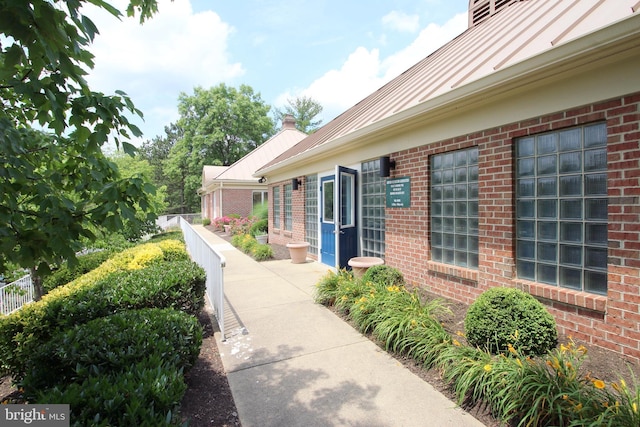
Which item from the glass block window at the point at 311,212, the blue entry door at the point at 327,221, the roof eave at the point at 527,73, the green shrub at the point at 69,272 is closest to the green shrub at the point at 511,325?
the roof eave at the point at 527,73

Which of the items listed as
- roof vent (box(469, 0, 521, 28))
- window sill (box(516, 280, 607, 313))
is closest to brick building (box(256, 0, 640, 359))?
window sill (box(516, 280, 607, 313))

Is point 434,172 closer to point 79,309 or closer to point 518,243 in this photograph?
point 518,243

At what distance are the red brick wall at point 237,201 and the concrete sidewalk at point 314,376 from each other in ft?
57.5

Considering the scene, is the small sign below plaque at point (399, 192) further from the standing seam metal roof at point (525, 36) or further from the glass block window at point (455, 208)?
the standing seam metal roof at point (525, 36)

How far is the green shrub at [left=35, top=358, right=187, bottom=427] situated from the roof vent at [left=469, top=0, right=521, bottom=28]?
9885 millimetres

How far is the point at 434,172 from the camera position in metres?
5.80

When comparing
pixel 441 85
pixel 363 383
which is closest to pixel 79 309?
pixel 363 383

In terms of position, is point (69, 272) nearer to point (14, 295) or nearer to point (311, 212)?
point (14, 295)

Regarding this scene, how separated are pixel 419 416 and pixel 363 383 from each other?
0.66 m

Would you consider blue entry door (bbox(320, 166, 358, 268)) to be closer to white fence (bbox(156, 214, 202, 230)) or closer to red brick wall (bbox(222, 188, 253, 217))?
red brick wall (bbox(222, 188, 253, 217))

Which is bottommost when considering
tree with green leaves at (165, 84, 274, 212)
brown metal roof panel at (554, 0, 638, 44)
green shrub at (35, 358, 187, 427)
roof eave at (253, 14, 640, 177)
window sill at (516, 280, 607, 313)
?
green shrub at (35, 358, 187, 427)

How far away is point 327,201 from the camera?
8.76 m

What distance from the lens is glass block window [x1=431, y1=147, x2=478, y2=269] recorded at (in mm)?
5094

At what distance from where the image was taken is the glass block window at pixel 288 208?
1203cm
